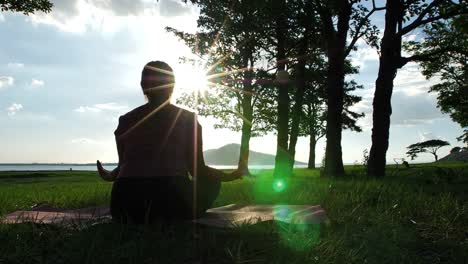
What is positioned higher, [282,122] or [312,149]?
[312,149]

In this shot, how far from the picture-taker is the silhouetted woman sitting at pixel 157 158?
206 inches

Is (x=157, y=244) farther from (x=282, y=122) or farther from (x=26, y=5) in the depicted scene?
(x=26, y=5)

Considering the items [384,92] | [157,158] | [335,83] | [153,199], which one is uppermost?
[335,83]

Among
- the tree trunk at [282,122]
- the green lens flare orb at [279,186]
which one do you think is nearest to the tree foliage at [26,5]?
the tree trunk at [282,122]

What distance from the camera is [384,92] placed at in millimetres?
15266

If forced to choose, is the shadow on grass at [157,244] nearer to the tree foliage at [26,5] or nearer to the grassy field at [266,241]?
the grassy field at [266,241]

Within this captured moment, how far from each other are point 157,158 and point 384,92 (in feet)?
39.9

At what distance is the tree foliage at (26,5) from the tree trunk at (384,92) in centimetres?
1706

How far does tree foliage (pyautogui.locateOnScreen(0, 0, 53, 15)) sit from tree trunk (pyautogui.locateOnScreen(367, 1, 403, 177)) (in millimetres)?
17060

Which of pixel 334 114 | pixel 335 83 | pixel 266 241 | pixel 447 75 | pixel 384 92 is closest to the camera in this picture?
pixel 266 241

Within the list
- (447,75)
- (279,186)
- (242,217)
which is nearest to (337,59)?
(279,186)

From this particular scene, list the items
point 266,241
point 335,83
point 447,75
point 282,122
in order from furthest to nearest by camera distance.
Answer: point 447,75 < point 282,122 < point 335,83 < point 266,241

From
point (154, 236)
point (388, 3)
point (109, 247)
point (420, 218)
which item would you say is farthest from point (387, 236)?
Result: point (388, 3)

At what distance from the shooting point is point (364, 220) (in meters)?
5.93
